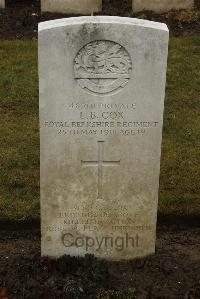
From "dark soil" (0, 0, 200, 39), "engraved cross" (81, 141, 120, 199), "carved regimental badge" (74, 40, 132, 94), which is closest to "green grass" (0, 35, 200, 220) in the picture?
"dark soil" (0, 0, 200, 39)

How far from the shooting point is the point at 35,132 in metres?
8.16

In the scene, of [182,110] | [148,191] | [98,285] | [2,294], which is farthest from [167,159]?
[2,294]

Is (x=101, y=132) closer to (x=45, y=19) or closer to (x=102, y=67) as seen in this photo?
(x=102, y=67)

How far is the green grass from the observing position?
21.9 feet

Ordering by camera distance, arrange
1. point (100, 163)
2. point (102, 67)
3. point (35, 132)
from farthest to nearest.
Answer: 1. point (35, 132)
2. point (100, 163)
3. point (102, 67)

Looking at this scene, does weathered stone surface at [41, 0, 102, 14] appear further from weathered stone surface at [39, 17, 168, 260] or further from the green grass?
weathered stone surface at [39, 17, 168, 260]

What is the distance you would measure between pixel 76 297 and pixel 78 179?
0.95m

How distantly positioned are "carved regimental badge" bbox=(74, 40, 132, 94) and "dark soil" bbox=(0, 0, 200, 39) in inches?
254

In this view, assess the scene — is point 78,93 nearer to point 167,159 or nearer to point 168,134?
point 167,159

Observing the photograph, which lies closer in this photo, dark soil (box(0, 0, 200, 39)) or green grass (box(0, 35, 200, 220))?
green grass (box(0, 35, 200, 220))

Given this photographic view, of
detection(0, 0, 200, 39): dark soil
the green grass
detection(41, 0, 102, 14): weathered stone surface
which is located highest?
detection(41, 0, 102, 14): weathered stone surface

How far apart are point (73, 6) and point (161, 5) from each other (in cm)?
161

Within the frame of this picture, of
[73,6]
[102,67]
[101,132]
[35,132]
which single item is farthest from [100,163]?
[73,6]

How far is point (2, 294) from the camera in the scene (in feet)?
16.4
